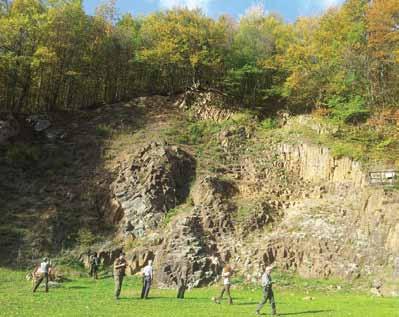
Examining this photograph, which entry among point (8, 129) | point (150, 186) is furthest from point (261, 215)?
→ point (8, 129)

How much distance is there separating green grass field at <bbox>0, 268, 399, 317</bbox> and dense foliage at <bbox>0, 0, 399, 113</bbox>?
19.1 meters

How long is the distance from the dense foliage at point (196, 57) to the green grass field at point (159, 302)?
19.1 metres

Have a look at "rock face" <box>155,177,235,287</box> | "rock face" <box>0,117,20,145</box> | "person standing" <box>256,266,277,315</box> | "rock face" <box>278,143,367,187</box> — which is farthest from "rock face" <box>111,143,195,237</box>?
"person standing" <box>256,266,277,315</box>

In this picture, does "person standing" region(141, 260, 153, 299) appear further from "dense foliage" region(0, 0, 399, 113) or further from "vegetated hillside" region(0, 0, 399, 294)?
"dense foliage" region(0, 0, 399, 113)

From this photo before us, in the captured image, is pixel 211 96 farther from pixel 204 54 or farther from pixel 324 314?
pixel 324 314

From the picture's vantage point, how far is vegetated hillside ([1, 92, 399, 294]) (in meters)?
30.7

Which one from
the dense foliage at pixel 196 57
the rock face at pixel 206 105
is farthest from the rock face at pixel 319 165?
the rock face at pixel 206 105

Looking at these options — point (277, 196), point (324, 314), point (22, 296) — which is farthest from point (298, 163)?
point (22, 296)

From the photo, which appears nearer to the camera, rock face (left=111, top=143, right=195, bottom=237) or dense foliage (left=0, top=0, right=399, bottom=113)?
rock face (left=111, top=143, right=195, bottom=237)

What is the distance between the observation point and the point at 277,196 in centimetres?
3575

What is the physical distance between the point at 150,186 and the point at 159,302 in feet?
47.2

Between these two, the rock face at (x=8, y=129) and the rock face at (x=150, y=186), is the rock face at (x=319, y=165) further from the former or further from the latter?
the rock face at (x=8, y=129)

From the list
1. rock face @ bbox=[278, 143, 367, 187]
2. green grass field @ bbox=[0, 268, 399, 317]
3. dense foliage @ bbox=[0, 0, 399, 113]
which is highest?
dense foliage @ bbox=[0, 0, 399, 113]

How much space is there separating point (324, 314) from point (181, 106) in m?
29.9
